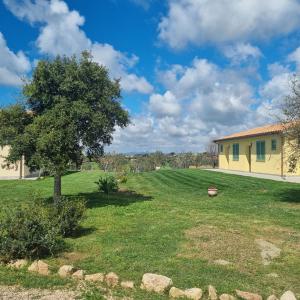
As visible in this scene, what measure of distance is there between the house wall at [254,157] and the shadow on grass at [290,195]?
420cm

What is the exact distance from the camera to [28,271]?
261 inches

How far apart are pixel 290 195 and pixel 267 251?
9567 millimetres

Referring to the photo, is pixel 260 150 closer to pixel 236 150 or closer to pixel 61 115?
pixel 236 150

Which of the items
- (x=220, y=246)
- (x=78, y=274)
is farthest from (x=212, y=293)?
(x=220, y=246)

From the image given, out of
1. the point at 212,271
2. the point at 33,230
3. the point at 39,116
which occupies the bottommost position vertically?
the point at 212,271

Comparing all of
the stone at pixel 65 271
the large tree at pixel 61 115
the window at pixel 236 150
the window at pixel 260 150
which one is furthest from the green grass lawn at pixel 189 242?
the window at pixel 236 150

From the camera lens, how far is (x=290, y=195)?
55.5 feet

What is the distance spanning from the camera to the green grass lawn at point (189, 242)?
250 inches

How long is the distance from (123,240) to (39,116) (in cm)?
578

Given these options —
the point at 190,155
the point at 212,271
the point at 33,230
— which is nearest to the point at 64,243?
the point at 33,230

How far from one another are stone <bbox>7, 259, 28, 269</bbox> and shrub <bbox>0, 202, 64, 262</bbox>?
193mm

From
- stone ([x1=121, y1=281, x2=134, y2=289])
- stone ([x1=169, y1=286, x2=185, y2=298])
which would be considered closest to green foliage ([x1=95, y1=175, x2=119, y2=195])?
stone ([x1=121, y1=281, x2=134, y2=289])

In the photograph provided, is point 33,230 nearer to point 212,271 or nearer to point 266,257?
point 212,271

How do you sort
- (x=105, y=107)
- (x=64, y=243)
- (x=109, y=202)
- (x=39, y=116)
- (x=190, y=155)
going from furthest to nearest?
(x=190, y=155) → (x=109, y=202) → (x=105, y=107) → (x=39, y=116) → (x=64, y=243)
